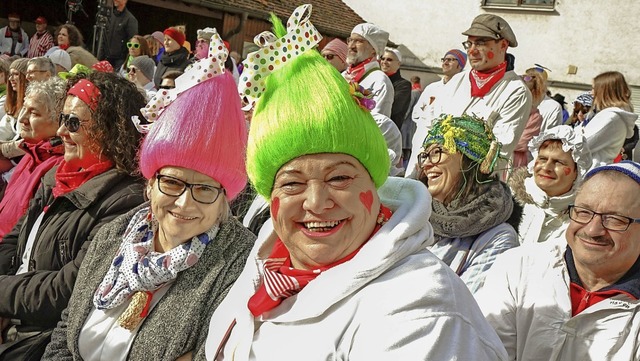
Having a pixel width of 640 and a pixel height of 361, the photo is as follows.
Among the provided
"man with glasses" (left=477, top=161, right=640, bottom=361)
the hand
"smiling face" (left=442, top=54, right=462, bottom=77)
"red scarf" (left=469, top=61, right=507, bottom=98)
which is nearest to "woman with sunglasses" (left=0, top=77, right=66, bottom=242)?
the hand

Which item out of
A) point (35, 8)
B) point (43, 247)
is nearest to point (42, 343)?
point (43, 247)

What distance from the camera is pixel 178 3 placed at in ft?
52.0

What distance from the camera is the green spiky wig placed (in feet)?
6.31

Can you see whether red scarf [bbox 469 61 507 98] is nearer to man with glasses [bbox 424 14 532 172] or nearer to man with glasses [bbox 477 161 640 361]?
man with glasses [bbox 424 14 532 172]

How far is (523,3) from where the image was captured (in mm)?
18891

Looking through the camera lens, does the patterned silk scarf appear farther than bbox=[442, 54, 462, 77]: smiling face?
No

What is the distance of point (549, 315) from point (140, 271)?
160cm

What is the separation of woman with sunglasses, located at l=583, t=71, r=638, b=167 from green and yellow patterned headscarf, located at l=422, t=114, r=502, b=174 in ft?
7.65

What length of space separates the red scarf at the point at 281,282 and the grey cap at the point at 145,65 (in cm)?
638

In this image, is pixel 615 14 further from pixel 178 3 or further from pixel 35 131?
pixel 35 131

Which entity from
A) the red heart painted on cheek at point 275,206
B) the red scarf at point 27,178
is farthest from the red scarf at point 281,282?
the red scarf at point 27,178

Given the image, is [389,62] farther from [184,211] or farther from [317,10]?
[317,10]

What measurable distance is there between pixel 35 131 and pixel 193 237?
2.19 meters

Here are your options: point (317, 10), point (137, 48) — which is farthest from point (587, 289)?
point (317, 10)
